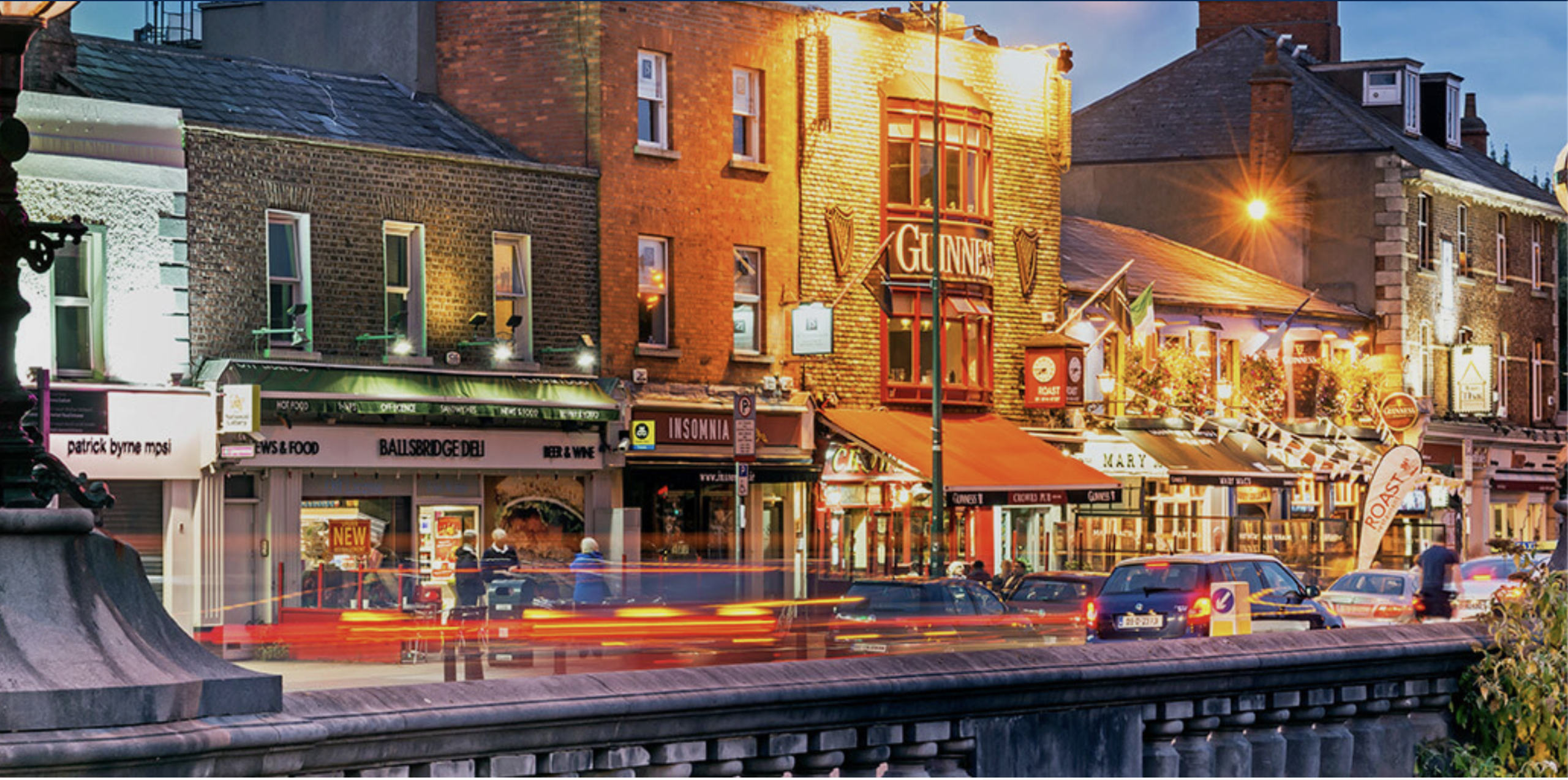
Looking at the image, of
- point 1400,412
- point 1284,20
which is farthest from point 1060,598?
point 1284,20

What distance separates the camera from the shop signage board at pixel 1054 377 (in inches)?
1788

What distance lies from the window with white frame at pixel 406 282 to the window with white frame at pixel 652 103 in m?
5.04

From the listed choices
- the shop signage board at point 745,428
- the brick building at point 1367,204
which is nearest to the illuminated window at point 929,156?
the shop signage board at point 745,428

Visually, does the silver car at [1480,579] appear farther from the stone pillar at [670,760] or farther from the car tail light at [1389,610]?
the stone pillar at [670,760]

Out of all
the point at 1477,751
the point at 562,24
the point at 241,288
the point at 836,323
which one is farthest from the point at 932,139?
the point at 1477,751

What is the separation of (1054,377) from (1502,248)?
21.7 m

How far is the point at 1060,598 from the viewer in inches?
1230

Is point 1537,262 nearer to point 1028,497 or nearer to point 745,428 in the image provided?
point 1028,497

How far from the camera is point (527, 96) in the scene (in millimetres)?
38406

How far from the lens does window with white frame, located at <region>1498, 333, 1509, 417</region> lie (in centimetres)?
6191

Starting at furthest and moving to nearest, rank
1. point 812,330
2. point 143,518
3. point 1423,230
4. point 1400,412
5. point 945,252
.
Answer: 1. point 1423,230
2. point 1400,412
3. point 945,252
4. point 812,330
5. point 143,518

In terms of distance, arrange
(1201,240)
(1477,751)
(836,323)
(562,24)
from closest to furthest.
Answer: (1477,751) < (562,24) < (836,323) < (1201,240)

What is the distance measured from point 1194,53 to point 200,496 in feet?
119

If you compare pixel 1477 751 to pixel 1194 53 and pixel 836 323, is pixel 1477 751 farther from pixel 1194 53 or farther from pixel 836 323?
pixel 1194 53
